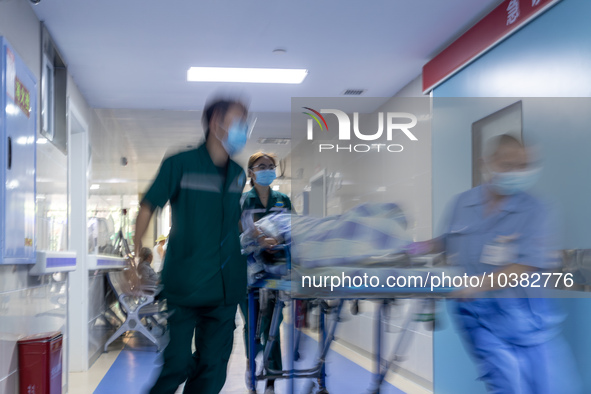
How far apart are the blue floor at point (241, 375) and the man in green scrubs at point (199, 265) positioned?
5.05 feet

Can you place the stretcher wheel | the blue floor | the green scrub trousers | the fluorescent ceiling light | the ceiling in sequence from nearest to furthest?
the green scrub trousers < the ceiling < the stretcher wheel < the blue floor < the fluorescent ceiling light

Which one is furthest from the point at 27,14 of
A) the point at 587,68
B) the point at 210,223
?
the point at 587,68

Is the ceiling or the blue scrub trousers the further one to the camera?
the ceiling

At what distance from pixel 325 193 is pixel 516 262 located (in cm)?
77

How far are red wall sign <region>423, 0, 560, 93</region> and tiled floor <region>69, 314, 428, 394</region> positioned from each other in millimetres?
2034

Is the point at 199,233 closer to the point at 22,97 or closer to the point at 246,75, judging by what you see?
the point at 22,97

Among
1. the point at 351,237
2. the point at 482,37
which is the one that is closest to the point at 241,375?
the point at 351,237

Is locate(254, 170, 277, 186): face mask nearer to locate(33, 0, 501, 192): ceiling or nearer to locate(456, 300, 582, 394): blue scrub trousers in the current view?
locate(33, 0, 501, 192): ceiling

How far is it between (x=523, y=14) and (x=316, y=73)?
2.10m

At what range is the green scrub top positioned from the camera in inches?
85.5

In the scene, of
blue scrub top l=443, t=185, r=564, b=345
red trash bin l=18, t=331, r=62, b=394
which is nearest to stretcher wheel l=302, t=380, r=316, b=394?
red trash bin l=18, t=331, r=62, b=394

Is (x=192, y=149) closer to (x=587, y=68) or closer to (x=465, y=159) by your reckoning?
(x=587, y=68)

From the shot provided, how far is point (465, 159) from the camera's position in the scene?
3691 mm

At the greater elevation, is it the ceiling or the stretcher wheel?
the ceiling
